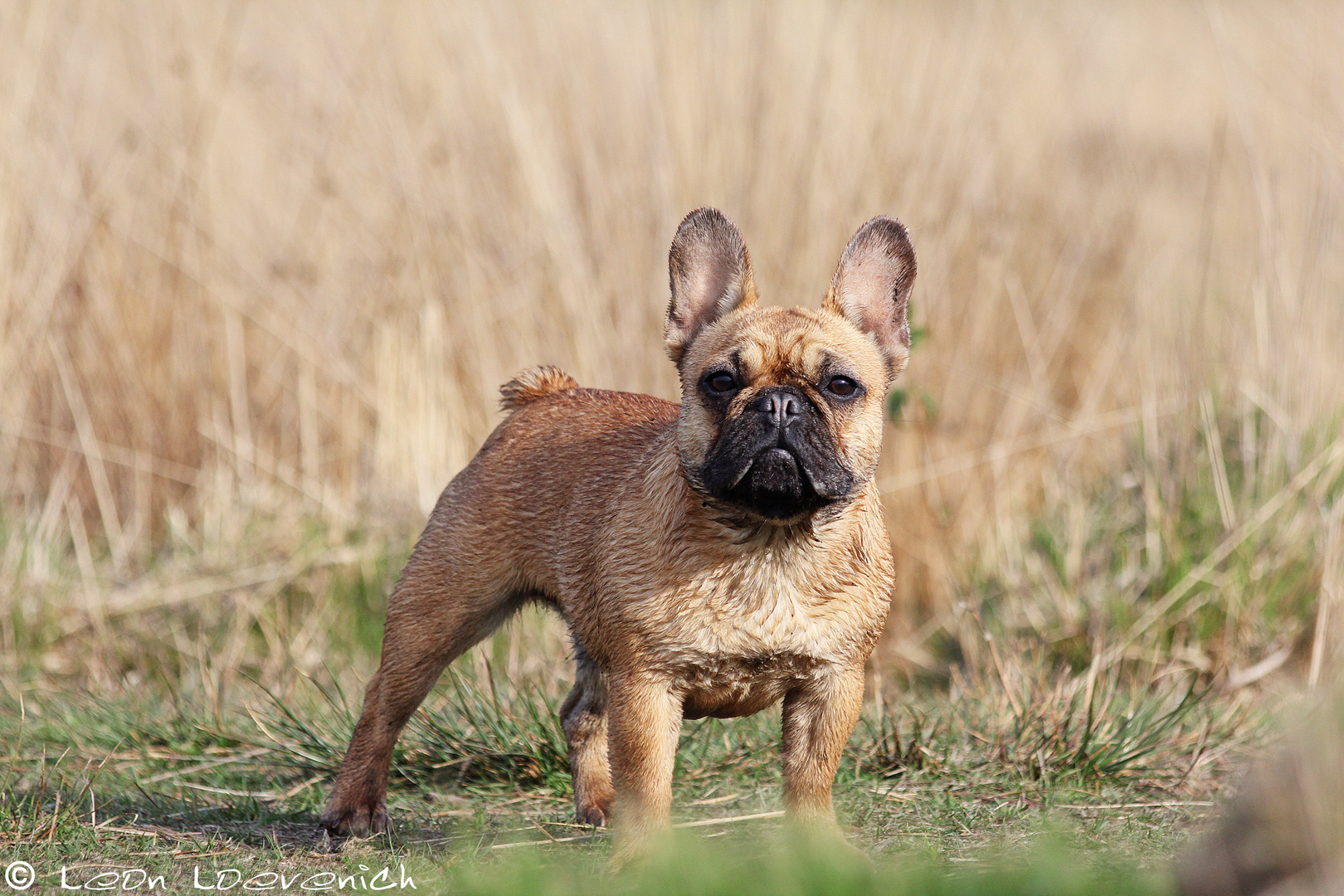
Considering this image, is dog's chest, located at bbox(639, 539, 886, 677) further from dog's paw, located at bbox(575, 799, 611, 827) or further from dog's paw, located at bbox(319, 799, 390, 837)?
dog's paw, located at bbox(319, 799, 390, 837)

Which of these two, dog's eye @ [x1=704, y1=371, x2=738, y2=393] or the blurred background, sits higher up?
the blurred background

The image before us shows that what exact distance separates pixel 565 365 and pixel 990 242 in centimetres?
238

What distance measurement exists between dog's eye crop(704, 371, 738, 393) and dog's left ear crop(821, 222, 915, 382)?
0.58 meters

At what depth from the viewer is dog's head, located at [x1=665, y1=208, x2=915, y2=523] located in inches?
146

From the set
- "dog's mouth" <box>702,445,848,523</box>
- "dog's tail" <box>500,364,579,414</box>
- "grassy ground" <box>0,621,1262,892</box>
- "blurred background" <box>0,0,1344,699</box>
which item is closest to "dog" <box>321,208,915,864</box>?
→ "dog's mouth" <box>702,445,848,523</box>

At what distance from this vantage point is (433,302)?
7.48 meters

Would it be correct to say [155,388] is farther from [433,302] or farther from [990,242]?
[990,242]

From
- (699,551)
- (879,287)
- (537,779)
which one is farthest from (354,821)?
(879,287)

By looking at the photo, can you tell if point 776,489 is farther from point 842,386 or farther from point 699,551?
point 842,386

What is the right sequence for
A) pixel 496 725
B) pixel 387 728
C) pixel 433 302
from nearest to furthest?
1. pixel 387 728
2. pixel 496 725
3. pixel 433 302

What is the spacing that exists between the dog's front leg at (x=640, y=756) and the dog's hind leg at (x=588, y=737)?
2.47 feet

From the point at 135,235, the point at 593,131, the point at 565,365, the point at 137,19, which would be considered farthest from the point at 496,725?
the point at 137,19

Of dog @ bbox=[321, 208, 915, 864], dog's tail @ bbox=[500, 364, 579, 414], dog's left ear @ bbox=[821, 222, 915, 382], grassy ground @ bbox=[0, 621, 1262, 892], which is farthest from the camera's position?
dog's tail @ bbox=[500, 364, 579, 414]

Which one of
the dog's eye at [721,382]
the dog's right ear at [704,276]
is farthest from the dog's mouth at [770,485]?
the dog's right ear at [704,276]
